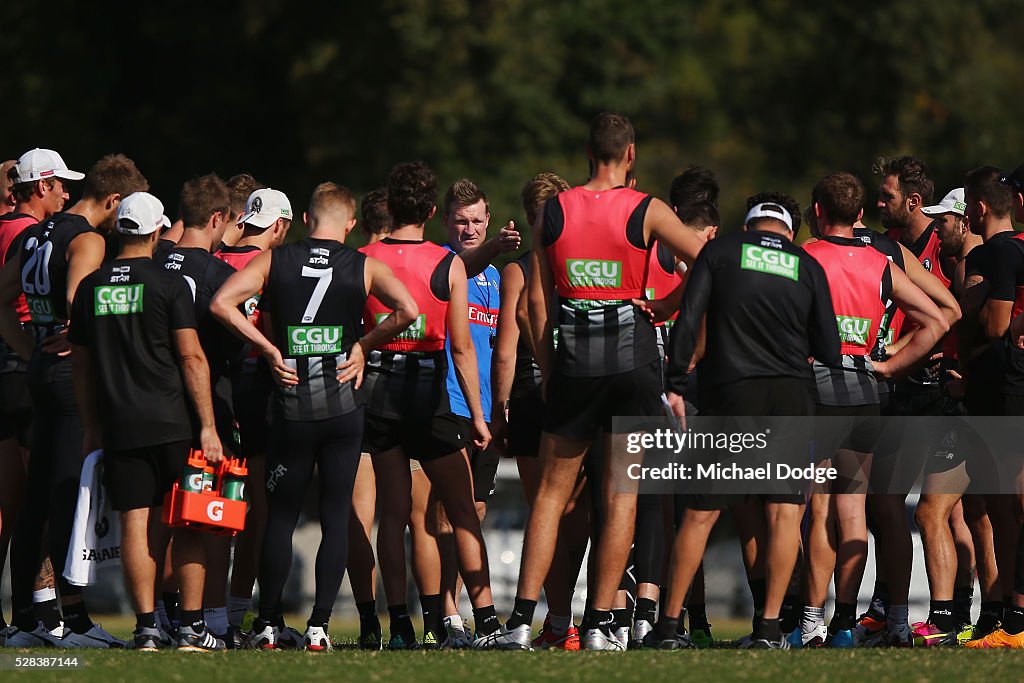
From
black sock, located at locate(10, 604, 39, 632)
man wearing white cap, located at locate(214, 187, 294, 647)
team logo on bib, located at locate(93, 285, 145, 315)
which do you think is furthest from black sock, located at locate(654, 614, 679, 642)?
black sock, located at locate(10, 604, 39, 632)

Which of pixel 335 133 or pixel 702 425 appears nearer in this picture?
pixel 702 425

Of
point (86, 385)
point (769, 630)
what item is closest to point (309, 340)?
point (86, 385)

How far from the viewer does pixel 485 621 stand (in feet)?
27.1

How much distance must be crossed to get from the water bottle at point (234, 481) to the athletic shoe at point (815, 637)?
120 inches

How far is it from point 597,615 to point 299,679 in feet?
5.89

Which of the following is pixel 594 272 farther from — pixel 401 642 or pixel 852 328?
pixel 401 642

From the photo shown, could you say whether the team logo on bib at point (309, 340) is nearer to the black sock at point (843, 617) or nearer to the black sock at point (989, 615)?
the black sock at point (843, 617)

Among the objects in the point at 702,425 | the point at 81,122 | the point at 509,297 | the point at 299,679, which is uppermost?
A: the point at 81,122

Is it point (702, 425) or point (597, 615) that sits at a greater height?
point (702, 425)

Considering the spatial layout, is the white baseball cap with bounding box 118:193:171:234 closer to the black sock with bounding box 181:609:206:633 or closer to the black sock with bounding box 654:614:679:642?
the black sock with bounding box 181:609:206:633

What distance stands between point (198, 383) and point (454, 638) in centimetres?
203

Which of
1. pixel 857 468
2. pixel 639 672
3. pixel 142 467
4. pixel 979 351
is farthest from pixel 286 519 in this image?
pixel 979 351

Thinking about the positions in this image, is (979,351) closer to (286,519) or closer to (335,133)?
(286,519)

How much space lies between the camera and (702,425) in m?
7.81
